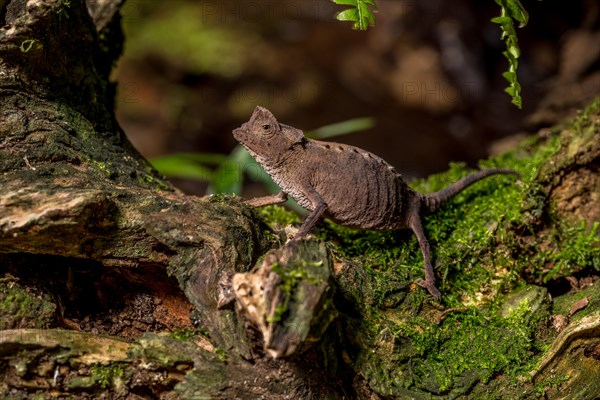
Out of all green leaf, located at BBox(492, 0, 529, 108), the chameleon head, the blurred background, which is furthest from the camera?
the blurred background

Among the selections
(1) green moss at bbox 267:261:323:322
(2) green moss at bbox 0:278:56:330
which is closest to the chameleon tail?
(1) green moss at bbox 267:261:323:322

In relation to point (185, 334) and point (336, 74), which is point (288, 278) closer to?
point (185, 334)

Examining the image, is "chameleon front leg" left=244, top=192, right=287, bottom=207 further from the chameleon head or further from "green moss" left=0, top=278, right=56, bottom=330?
"green moss" left=0, top=278, right=56, bottom=330

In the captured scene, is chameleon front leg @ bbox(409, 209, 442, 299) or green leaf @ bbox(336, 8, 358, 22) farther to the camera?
chameleon front leg @ bbox(409, 209, 442, 299)

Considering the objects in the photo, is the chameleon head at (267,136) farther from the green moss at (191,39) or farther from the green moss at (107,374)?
the green moss at (191,39)

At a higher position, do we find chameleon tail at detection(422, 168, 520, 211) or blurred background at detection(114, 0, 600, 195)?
blurred background at detection(114, 0, 600, 195)

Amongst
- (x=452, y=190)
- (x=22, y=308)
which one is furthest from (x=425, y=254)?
(x=22, y=308)

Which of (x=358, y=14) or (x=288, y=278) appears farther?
(x=358, y=14)
